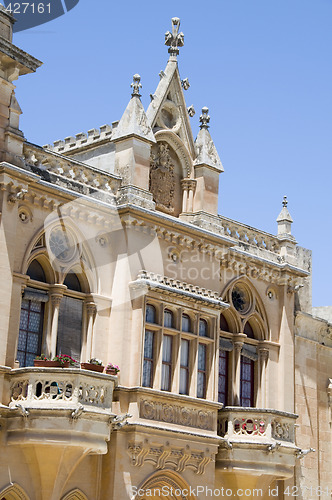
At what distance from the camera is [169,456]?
24.6 m

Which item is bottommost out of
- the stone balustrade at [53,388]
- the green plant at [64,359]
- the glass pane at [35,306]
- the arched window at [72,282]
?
the stone balustrade at [53,388]

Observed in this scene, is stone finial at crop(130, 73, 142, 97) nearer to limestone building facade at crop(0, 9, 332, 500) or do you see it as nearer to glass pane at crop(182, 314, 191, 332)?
limestone building facade at crop(0, 9, 332, 500)

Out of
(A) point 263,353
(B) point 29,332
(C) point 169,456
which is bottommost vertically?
(C) point 169,456

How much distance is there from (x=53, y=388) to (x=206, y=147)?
9964 mm

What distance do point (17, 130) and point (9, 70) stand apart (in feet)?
4.90

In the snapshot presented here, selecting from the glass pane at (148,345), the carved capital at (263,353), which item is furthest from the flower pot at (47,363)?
the carved capital at (263,353)

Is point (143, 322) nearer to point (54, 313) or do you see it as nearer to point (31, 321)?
point (54, 313)

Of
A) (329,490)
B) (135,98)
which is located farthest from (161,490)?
(135,98)

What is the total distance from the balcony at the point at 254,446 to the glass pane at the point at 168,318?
3051mm

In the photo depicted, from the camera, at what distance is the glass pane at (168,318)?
2553cm
